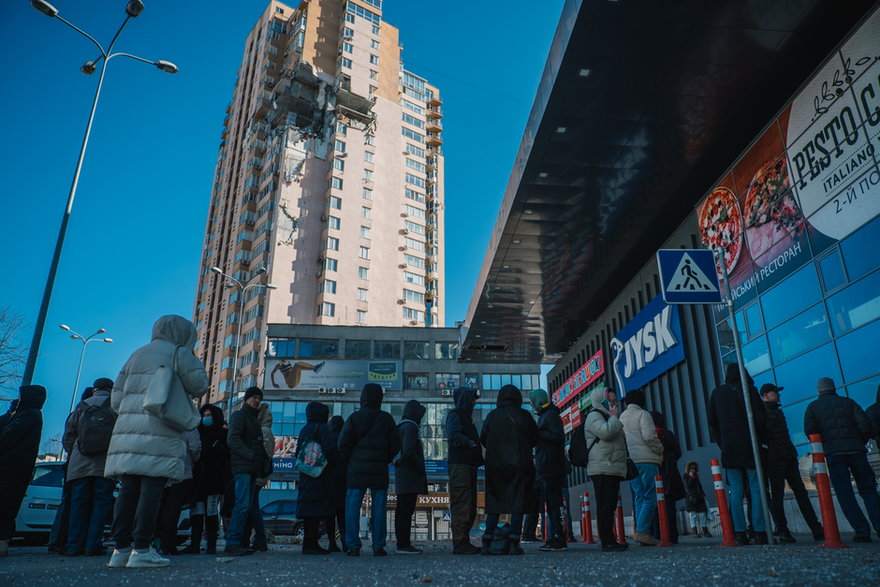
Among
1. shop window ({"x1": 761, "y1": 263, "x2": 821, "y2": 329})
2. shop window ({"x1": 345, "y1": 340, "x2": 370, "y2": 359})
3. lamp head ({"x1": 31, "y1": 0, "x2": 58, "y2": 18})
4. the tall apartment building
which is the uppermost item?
the tall apartment building

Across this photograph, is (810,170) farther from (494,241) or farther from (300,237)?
(300,237)

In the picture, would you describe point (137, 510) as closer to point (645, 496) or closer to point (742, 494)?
point (645, 496)

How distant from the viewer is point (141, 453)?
4.57 m

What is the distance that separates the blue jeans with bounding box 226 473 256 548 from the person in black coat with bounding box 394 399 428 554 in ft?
5.56

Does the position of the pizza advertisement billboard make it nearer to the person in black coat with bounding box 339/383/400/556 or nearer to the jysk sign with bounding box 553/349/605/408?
the person in black coat with bounding box 339/383/400/556

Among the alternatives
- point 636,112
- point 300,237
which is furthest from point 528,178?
point 300,237

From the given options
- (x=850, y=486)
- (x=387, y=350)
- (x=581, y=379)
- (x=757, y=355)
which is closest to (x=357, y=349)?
(x=387, y=350)

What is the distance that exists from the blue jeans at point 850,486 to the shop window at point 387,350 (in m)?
46.9

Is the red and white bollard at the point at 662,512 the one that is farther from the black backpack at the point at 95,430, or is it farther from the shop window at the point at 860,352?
the black backpack at the point at 95,430

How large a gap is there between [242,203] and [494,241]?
52094 millimetres

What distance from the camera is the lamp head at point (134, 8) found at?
1267 cm

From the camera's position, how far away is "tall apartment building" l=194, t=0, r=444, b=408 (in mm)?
56656

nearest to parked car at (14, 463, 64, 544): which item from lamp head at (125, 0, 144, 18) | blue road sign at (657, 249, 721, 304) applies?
lamp head at (125, 0, 144, 18)

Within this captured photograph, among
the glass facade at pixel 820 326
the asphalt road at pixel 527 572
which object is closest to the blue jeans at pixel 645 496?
Answer: the asphalt road at pixel 527 572
